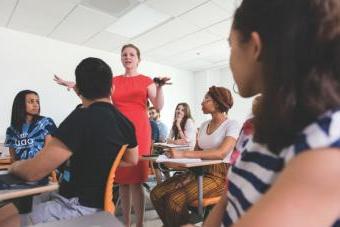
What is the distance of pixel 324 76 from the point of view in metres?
0.45

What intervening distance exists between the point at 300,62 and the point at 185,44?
537 centimetres

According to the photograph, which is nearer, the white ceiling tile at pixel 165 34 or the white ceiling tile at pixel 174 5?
the white ceiling tile at pixel 174 5

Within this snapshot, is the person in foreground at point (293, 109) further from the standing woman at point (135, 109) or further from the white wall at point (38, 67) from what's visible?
the white wall at point (38, 67)

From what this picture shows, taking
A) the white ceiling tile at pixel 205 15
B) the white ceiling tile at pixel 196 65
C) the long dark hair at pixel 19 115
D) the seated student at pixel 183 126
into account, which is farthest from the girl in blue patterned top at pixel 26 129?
the white ceiling tile at pixel 196 65

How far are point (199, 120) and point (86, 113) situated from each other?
6758 mm

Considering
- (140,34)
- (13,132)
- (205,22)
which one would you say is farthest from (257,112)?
(140,34)

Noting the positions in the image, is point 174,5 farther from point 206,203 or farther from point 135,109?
point 206,203

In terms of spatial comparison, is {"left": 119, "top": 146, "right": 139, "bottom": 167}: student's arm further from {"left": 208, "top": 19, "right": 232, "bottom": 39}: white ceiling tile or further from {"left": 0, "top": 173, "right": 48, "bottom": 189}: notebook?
{"left": 208, "top": 19, "right": 232, "bottom": 39}: white ceiling tile

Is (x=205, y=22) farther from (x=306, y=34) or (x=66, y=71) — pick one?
(x=306, y=34)

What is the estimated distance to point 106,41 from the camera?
531 centimetres

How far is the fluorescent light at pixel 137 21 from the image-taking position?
13.6ft

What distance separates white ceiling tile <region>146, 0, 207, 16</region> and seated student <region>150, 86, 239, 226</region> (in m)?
2.08

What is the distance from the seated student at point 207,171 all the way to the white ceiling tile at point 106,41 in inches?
131

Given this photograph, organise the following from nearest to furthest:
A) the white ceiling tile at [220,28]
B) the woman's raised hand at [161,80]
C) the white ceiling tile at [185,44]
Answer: the woman's raised hand at [161,80], the white ceiling tile at [220,28], the white ceiling tile at [185,44]
